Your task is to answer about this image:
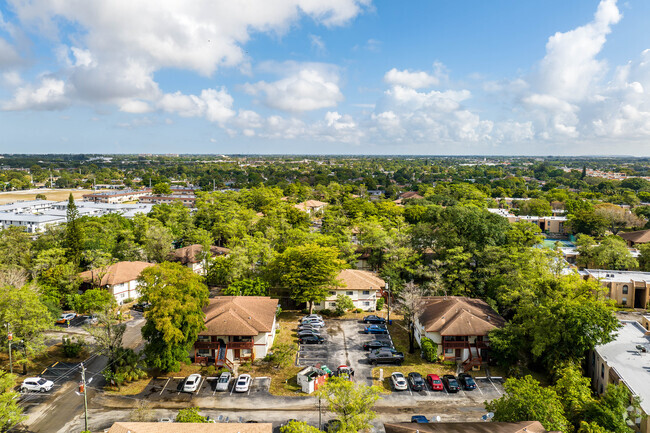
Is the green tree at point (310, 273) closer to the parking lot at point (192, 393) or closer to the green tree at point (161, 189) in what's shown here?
the parking lot at point (192, 393)

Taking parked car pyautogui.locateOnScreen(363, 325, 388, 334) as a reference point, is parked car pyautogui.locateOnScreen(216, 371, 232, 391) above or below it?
above

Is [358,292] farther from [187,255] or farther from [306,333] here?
[187,255]

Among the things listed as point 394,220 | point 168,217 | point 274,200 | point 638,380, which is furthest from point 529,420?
point 274,200

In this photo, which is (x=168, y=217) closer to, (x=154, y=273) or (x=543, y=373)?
(x=154, y=273)

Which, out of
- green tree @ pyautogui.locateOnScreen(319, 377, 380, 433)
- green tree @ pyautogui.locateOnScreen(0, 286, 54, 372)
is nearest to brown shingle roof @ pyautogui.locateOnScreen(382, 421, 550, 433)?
green tree @ pyautogui.locateOnScreen(319, 377, 380, 433)

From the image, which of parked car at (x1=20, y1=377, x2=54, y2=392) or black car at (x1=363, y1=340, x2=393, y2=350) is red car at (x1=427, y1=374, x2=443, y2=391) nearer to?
black car at (x1=363, y1=340, x2=393, y2=350)
